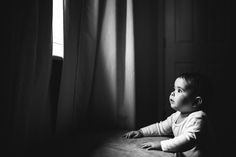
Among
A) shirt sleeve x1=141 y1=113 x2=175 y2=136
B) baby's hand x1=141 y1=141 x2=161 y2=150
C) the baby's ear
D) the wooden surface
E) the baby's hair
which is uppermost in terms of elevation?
the baby's hair

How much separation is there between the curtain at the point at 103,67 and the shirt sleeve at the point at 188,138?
2.27 feet

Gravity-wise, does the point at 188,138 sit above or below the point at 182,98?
below

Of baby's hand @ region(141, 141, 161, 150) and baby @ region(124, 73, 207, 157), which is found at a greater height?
baby @ region(124, 73, 207, 157)

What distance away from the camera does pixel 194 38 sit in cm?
224

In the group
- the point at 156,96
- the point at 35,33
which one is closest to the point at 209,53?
the point at 156,96

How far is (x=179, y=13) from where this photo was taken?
2.28 m

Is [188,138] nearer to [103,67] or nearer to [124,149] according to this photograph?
[124,149]

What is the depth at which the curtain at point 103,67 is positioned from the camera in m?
1.46

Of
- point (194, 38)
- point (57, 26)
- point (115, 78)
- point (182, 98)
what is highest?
point (194, 38)

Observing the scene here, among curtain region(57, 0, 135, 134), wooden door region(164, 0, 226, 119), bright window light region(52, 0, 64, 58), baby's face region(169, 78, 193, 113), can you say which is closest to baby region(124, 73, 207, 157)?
baby's face region(169, 78, 193, 113)

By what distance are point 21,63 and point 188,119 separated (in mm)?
871

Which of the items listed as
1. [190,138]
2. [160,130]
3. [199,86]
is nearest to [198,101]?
[199,86]

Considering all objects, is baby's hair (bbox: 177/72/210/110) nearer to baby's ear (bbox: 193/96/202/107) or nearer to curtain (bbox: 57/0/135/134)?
A: baby's ear (bbox: 193/96/202/107)

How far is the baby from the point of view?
1.01 meters
